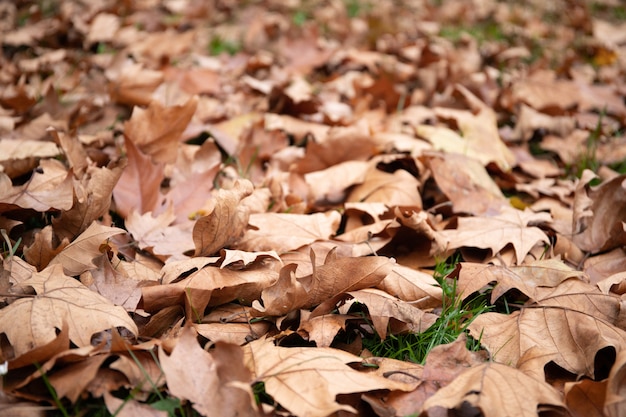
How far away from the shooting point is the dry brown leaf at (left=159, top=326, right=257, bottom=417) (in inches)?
38.7

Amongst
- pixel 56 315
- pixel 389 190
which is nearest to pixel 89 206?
pixel 56 315

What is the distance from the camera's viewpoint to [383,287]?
1331 mm

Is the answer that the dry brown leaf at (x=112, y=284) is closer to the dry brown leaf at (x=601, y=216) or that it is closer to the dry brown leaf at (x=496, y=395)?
the dry brown leaf at (x=496, y=395)

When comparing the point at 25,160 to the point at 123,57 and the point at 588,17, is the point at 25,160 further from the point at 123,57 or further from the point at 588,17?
the point at 588,17

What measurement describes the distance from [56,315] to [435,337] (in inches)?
34.3

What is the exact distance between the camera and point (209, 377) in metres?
1.01

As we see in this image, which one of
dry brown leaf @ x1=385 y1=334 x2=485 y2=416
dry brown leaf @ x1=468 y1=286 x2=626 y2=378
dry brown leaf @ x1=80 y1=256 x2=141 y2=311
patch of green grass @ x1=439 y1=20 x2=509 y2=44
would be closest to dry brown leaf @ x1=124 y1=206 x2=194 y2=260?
dry brown leaf @ x1=80 y1=256 x2=141 y2=311

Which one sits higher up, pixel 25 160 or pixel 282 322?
pixel 25 160

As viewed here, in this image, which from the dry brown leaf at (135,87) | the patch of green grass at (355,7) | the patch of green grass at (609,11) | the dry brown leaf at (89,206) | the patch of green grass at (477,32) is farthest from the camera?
the patch of green grass at (609,11)

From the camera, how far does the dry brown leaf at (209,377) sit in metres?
0.98

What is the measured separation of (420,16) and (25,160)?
390 cm

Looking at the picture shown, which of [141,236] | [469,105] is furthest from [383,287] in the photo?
[469,105]

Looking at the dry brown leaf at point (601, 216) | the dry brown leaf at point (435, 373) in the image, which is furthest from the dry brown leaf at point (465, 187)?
the dry brown leaf at point (435, 373)

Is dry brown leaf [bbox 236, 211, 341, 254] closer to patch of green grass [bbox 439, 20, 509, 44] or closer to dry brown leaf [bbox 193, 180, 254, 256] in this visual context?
dry brown leaf [bbox 193, 180, 254, 256]
